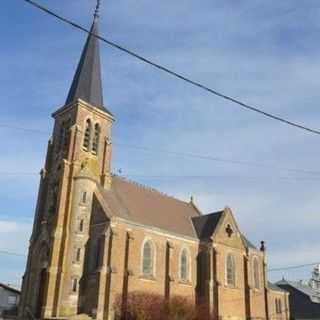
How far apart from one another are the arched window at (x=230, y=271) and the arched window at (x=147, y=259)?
31.0 feet

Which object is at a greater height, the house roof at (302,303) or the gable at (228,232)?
the gable at (228,232)

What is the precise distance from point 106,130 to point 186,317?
1994 centimetres

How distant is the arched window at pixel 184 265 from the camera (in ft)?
143

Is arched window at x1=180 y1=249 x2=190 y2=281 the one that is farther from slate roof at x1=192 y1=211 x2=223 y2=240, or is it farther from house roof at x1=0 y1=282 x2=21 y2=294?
house roof at x1=0 y1=282 x2=21 y2=294

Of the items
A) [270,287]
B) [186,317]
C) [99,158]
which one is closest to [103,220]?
[99,158]

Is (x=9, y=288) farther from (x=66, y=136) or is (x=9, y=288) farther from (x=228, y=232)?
(x=228, y=232)

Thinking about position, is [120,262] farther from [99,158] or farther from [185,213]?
[185,213]

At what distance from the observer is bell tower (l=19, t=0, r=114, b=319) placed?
122ft

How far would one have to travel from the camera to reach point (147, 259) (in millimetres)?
40938

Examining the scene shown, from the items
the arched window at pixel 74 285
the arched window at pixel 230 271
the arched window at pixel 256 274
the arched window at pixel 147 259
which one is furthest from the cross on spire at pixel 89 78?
the arched window at pixel 256 274

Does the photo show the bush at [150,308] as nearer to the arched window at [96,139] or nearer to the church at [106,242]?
the church at [106,242]

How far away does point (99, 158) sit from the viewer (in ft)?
145

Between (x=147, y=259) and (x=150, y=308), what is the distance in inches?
252

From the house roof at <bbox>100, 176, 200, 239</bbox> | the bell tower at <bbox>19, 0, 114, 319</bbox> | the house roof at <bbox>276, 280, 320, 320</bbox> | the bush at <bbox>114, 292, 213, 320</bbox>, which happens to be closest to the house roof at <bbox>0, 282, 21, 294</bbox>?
the bell tower at <bbox>19, 0, 114, 319</bbox>
